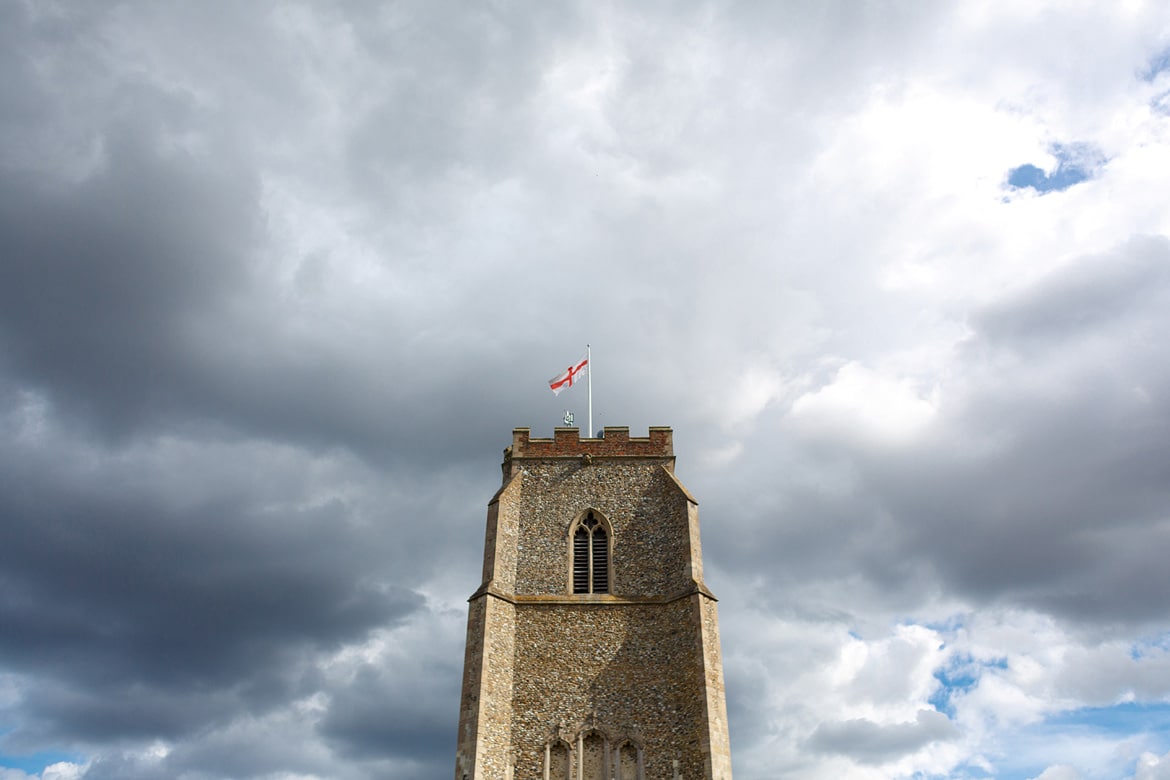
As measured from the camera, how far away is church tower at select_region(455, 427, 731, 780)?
22.8 m

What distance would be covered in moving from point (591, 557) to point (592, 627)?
2536 millimetres

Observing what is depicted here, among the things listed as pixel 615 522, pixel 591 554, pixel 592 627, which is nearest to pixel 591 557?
pixel 591 554

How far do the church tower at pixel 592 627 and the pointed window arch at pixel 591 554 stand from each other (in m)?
0.04

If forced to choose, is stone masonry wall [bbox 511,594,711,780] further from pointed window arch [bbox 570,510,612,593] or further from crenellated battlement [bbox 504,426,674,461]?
crenellated battlement [bbox 504,426,674,461]

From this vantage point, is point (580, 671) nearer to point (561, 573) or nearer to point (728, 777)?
point (561, 573)

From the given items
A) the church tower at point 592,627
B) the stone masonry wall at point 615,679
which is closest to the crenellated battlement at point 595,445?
the church tower at point 592,627

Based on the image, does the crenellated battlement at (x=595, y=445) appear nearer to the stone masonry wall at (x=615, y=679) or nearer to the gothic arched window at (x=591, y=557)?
the gothic arched window at (x=591, y=557)

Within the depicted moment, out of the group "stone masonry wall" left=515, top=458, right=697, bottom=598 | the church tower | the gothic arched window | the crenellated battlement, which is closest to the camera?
the church tower

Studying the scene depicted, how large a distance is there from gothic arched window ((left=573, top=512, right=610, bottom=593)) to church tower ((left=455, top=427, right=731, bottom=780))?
0.13 feet

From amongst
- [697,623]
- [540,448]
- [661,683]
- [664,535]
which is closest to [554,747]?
[661,683]

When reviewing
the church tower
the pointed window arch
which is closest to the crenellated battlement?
the church tower

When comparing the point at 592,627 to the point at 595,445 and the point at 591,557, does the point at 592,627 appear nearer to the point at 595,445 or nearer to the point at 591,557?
the point at 591,557

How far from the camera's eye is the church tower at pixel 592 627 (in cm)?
2277

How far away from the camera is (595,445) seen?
96.6 ft
